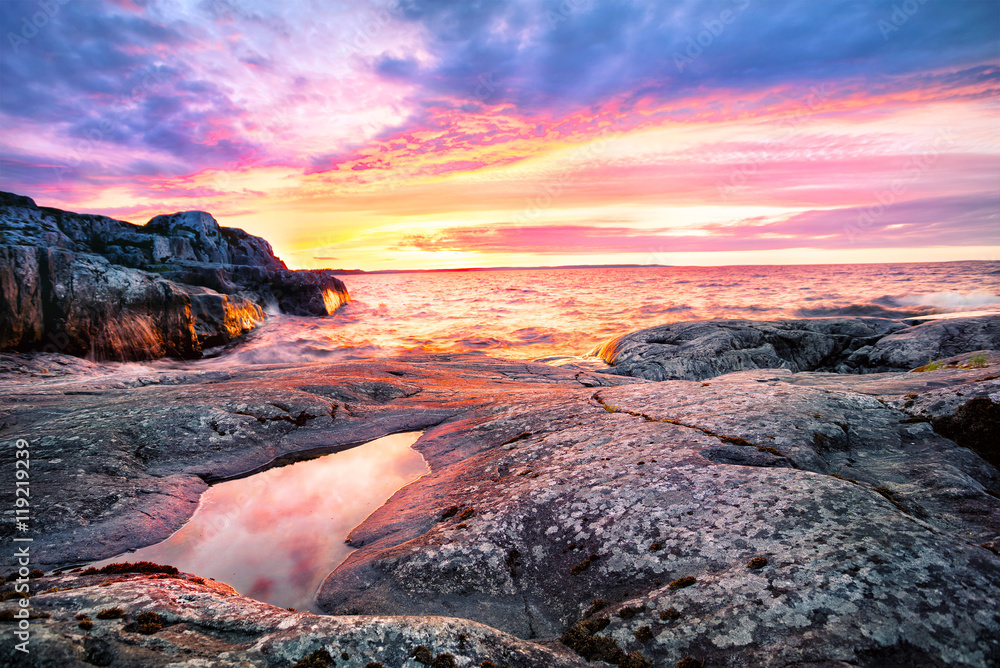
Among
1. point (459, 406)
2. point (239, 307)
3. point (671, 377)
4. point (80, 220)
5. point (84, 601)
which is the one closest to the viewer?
point (84, 601)

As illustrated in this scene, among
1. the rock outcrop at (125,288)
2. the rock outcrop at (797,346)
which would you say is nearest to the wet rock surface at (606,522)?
the rock outcrop at (125,288)

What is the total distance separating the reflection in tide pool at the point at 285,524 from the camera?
25.0 feet

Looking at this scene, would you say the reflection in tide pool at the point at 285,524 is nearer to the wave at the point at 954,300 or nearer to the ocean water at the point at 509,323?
the ocean water at the point at 509,323

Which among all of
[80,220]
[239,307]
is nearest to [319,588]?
[239,307]

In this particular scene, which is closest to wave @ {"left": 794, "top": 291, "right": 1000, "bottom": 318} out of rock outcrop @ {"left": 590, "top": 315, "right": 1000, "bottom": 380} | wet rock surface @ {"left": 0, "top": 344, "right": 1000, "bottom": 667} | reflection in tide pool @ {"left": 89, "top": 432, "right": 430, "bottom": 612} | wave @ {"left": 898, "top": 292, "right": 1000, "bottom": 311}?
wave @ {"left": 898, "top": 292, "right": 1000, "bottom": 311}

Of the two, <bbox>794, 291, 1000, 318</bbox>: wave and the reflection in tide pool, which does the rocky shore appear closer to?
the reflection in tide pool

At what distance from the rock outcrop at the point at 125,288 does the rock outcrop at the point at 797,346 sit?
2645 centimetres

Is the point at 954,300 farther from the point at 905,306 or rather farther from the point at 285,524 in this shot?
the point at 285,524

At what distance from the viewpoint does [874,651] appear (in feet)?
14.3

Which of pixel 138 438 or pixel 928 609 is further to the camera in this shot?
pixel 138 438

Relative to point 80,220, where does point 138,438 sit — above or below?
below

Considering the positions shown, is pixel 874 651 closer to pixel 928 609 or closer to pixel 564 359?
pixel 928 609

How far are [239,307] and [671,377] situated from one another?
32970 mm

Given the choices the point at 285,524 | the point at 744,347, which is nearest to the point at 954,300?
the point at 744,347
